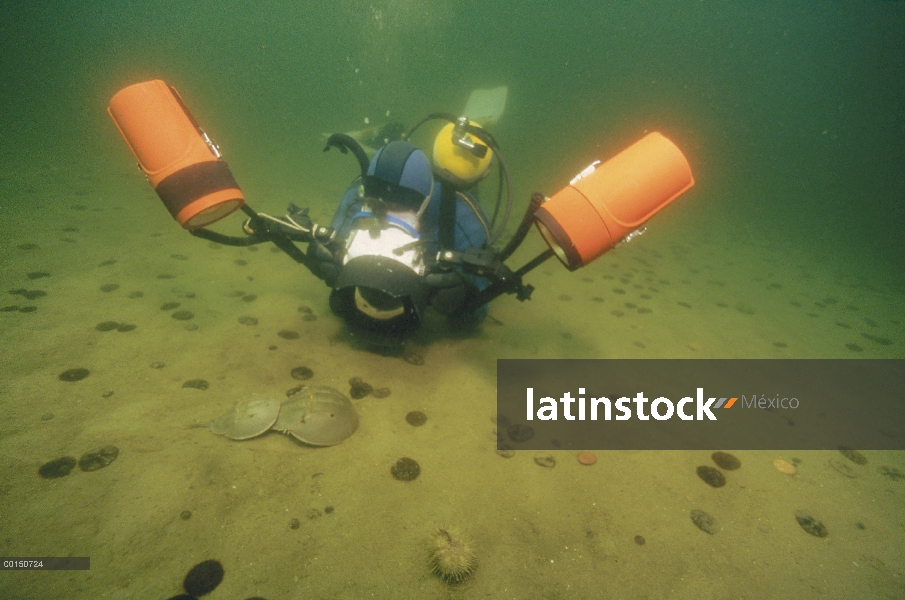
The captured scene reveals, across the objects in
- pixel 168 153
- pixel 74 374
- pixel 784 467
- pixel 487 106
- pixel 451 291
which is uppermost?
pixel 487 106

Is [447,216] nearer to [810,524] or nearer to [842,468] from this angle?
[810,524]

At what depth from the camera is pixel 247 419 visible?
2.64 meters

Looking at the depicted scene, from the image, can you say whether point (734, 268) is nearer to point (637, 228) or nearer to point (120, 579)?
point (637, 228)

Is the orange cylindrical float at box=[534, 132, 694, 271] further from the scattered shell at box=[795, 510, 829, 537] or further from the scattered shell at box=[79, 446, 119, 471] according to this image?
the scattered shell at box=[79, 446, 119, 471]

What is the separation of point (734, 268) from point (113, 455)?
10928mm

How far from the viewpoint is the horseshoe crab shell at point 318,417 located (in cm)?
263

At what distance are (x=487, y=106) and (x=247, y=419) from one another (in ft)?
26.7

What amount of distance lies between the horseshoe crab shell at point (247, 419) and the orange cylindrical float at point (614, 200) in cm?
239

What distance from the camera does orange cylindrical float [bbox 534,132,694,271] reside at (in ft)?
7.91

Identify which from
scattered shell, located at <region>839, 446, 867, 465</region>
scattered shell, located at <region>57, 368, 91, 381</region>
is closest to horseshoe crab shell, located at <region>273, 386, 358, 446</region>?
scattered shell, located at <region>57, 368, 91, 381</region>

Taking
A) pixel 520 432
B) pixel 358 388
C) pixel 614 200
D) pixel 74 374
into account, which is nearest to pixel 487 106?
pixel 614 200

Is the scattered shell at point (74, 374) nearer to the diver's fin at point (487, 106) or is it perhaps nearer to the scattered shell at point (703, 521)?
the scattered shell at point (703, 521)

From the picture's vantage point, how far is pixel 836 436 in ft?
11.6

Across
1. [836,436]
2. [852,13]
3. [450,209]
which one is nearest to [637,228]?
[450,209]
